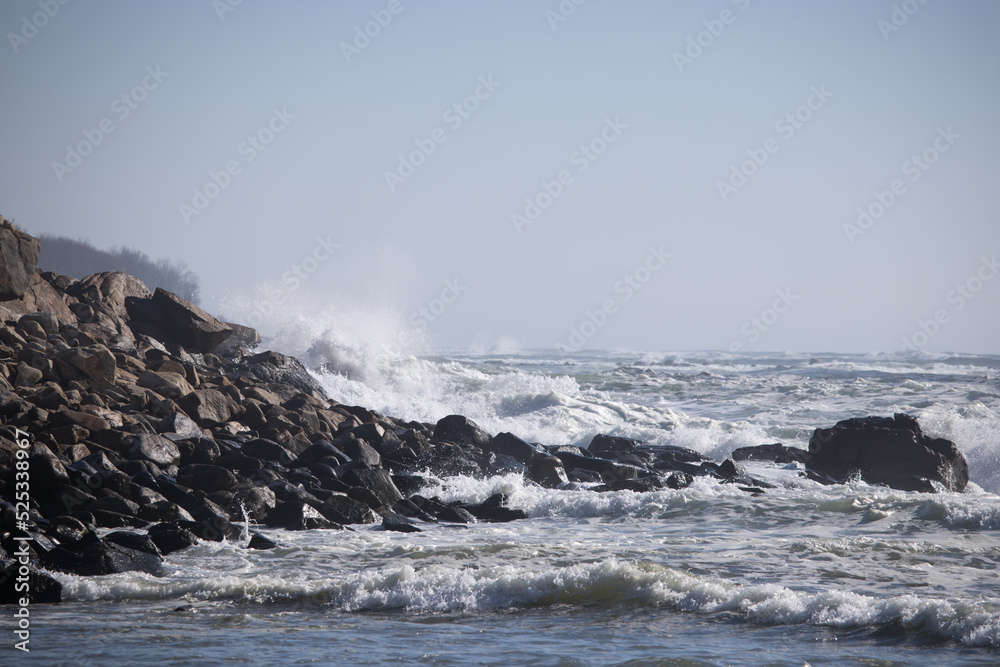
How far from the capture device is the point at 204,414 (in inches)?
491

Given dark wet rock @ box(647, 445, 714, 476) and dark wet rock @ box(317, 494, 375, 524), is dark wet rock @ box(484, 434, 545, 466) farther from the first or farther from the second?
dark wet rock @ box(317, 494, 375, 524)

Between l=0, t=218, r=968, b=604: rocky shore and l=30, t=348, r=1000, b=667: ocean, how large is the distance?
0.47m

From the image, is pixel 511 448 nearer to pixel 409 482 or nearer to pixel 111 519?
pixel 409 482

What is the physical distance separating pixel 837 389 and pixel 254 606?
27.8 m

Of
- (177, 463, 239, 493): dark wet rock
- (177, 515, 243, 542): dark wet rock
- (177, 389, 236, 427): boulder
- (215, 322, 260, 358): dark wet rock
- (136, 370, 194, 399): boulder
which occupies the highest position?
(215, 322, 260, 358): dark wet rock

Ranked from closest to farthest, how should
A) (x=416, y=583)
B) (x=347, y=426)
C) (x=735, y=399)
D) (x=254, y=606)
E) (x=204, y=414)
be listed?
(x=254, y=606) < (x=416, y=583) < (x=204, y=414) < (x=347, y=426) < (x=735, y=399)

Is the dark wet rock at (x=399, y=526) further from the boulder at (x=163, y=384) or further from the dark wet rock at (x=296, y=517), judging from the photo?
the boulder at (x=163, y=384)

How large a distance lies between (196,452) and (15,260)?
6968 millimetres

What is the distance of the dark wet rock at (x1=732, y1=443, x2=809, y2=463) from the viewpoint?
15625mm

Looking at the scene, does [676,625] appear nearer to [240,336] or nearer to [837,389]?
[240,336]

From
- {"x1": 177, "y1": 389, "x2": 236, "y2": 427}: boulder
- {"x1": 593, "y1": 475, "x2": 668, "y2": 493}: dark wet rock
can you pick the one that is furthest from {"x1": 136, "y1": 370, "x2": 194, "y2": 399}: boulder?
{"x1": 593, "y1": 475, "x2": 668, "y2": 493}: dark wet rock

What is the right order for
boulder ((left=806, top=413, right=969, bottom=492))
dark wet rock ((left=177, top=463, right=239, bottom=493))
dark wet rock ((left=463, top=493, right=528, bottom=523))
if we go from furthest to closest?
boulder ((left=806, top=413, right=969, bottom=492)) → dark wet rock ((left=463, top=493, right=528, bottom=523)) → dark wet rock ((left=177, top=463, right=239, bottom=493))

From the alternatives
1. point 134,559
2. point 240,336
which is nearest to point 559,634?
point 134,559

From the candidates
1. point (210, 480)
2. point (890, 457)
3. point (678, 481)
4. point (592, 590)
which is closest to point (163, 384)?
point (210, 480)
